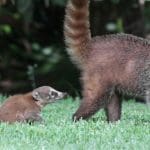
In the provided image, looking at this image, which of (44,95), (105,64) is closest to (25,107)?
(44,95)

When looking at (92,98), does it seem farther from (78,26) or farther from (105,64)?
(78,26)

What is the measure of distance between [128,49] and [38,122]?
57.2 inches

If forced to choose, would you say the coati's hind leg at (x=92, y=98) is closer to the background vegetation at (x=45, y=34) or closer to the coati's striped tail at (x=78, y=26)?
the coati's striped tail at (x=78, y=26)

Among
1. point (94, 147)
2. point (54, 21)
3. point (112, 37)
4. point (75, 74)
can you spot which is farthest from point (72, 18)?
point (54, 21)

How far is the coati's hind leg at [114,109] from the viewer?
30.6ft

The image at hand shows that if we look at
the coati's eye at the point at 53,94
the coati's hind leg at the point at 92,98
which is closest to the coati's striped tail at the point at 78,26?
the coati's hind leg at the point at 92,98

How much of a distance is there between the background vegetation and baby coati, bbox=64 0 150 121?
214 inches

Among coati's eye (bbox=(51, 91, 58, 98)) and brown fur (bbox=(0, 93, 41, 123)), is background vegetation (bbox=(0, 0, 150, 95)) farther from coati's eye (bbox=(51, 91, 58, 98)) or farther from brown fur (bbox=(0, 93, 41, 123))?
brown fur (bbox=(0, 93, 41, 123))

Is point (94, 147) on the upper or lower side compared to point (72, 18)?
lower

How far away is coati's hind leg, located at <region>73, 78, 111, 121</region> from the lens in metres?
8.97

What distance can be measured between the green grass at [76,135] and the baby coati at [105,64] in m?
0.33

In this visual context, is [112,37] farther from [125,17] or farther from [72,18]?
[125,17]

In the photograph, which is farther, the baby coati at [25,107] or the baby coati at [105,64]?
the baby coati at [105,64]

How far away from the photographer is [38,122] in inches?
345
